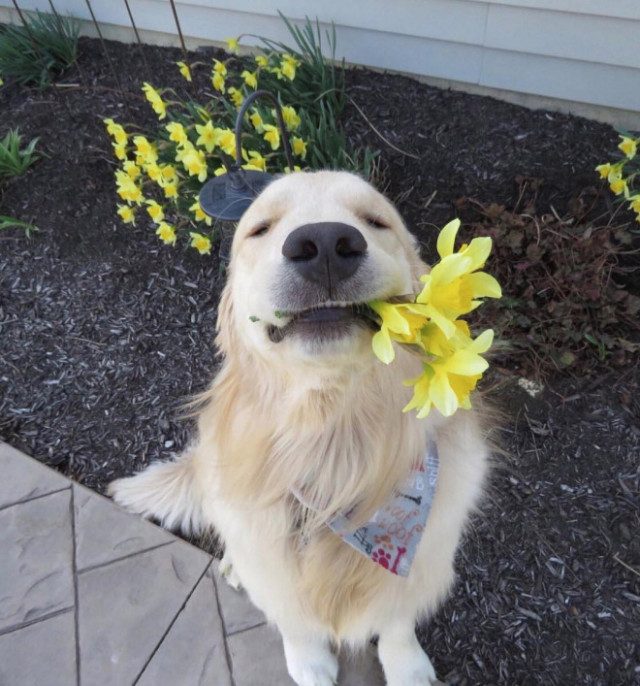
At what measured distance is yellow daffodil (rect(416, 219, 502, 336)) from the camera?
0.89m

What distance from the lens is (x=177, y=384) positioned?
9.31ft

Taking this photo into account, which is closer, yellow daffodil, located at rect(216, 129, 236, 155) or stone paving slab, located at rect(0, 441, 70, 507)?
yellow daffodil, located at rect(216, 129, 236, 155)

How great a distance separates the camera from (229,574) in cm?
221

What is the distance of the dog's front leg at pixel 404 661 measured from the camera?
6.18 feet

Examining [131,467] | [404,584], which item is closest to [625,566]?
[404,584]

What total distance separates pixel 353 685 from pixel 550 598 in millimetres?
800

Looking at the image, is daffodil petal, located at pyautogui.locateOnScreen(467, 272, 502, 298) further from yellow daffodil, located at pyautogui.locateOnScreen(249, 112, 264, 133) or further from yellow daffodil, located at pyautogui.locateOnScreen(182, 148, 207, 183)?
yellow daffodil, located at pyautogui.locateOnScreen(249, 112, 264, 133)

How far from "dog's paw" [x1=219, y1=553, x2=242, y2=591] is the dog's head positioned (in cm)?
118

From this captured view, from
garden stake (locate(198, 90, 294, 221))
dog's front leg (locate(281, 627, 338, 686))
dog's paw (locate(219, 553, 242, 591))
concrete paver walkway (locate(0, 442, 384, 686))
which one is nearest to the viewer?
garden stake (locate(198, 90, 294, 221))

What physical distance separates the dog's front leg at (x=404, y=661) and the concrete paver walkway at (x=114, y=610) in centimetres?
15

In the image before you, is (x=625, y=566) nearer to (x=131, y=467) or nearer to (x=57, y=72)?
(x=131, y=467)

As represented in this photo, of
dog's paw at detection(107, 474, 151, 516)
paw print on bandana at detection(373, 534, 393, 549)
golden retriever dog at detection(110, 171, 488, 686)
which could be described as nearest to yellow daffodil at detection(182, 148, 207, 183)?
golden retriever dog at detection(110, 171, 488, 686)

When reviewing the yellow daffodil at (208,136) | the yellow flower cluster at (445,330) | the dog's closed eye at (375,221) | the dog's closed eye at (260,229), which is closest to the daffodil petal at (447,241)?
the yellow flower cluster at (445,330)

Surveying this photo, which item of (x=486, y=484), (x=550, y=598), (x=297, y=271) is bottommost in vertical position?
(x=550, y=598)
